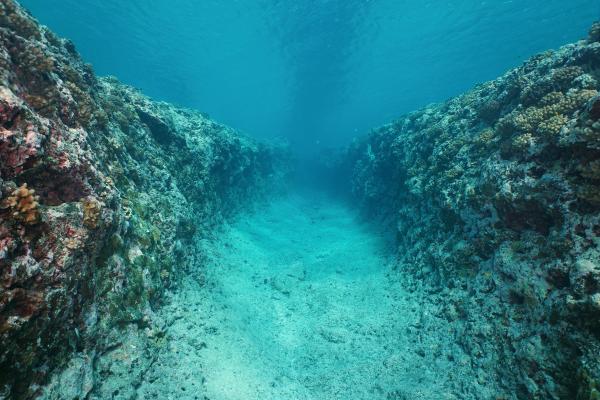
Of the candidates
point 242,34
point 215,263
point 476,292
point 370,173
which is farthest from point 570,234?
point 242,34

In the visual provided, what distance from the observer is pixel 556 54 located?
9969 mm

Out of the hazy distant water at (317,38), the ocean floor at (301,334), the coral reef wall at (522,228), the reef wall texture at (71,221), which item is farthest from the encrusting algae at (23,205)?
the hazy distant water at (317,38)

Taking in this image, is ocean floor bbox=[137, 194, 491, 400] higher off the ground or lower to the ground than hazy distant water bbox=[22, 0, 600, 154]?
lower

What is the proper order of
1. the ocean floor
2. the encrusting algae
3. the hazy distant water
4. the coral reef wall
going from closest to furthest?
the encrusting algae, the coral reef wall, the ocean floor, the hazy distant water

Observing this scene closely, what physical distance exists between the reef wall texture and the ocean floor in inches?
38.2

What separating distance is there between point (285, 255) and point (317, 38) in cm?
4257

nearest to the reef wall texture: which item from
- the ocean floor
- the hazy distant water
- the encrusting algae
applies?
the encrusting algae

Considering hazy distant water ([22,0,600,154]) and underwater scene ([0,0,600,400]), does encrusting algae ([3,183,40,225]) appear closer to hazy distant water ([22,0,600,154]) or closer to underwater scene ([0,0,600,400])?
underwater scene ([0,0,600,400])

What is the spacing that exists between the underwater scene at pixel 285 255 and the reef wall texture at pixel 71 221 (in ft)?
0.12

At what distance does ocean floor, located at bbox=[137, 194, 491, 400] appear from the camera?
6887 mm

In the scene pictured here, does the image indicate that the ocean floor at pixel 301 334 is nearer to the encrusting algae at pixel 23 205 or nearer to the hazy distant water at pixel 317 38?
the encrusting algae at pixel 23 205

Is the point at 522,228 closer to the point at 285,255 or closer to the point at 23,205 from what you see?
the point at 285,255

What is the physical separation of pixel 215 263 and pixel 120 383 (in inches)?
211

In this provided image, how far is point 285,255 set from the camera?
13977mm
